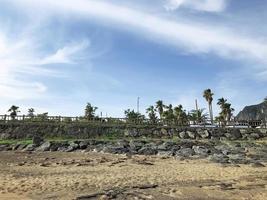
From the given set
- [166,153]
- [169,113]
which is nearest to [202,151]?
[166,153]

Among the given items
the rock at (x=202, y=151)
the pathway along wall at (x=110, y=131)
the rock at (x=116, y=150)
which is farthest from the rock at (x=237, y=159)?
the pathway along wall at (x=110, y=131)

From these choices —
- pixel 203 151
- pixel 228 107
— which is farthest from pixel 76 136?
pixel 228 107

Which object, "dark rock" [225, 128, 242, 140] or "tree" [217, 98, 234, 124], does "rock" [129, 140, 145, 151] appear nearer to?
"dark rock" [225, 128, 242, 140]

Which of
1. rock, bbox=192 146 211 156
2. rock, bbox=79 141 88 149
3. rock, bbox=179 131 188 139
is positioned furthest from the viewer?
rock, bbox=179 131 188 139

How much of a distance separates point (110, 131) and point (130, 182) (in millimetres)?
29695

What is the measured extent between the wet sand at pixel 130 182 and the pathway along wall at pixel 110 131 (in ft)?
68.7

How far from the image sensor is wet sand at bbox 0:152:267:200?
14.2 metres

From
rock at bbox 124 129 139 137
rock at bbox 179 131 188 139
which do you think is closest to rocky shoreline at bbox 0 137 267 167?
rock at bbox 124 129 139 137

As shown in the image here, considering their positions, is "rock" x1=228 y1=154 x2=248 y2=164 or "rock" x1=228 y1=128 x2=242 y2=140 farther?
"rock" x1=228 y1=128 x2=242 y2=140

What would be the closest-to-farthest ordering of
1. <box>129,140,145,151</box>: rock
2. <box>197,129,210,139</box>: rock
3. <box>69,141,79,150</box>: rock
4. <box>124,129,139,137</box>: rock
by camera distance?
<box>129,140,145,151</box>: rock
<box>69,141,79,150</box>: rock
<box>124,129,139,137</box>: rock
<box>197,129,210,139</box>: rock

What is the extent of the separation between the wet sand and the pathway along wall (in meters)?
20.9

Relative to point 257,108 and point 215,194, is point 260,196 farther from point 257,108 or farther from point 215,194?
point 257,108

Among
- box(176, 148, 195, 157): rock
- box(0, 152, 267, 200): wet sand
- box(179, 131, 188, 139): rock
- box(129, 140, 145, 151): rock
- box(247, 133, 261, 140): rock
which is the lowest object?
box(0, 152, 267, 200): wet sand

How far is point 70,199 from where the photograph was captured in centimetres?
1315
